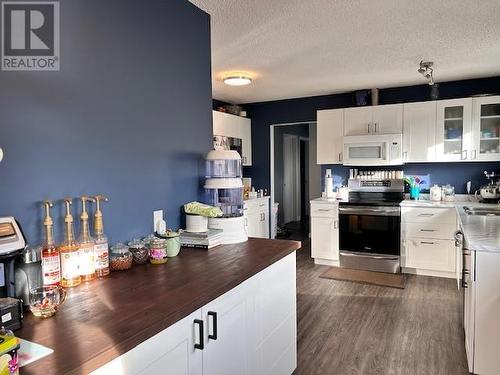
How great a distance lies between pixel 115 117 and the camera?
1749 mm

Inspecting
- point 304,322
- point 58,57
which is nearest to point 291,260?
point 304,322

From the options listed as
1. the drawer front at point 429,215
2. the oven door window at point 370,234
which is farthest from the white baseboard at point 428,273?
the drawer front at point 429,215

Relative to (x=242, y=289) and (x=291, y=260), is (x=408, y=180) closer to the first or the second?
(x=291, y=260)

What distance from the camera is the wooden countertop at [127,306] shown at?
0.91 m

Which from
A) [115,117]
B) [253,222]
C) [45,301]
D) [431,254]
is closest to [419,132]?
[431,254]

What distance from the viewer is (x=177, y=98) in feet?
7.18

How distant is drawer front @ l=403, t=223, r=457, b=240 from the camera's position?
405cm

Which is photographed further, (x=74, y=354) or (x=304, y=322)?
(x=304, y=322)

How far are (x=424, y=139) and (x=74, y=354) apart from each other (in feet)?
14.8

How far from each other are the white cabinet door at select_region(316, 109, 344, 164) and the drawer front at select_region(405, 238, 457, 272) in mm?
1443

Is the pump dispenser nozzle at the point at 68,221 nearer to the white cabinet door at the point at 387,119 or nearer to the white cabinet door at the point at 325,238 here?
the white cabinet door at the point at 325,238

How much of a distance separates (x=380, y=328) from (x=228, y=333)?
192 centimetres

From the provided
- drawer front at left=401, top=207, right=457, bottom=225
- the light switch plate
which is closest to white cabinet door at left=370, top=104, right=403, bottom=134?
drawer front at left=401, top=207, right=457, bottom=225

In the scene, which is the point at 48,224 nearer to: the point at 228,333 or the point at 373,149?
the point at 228,333
